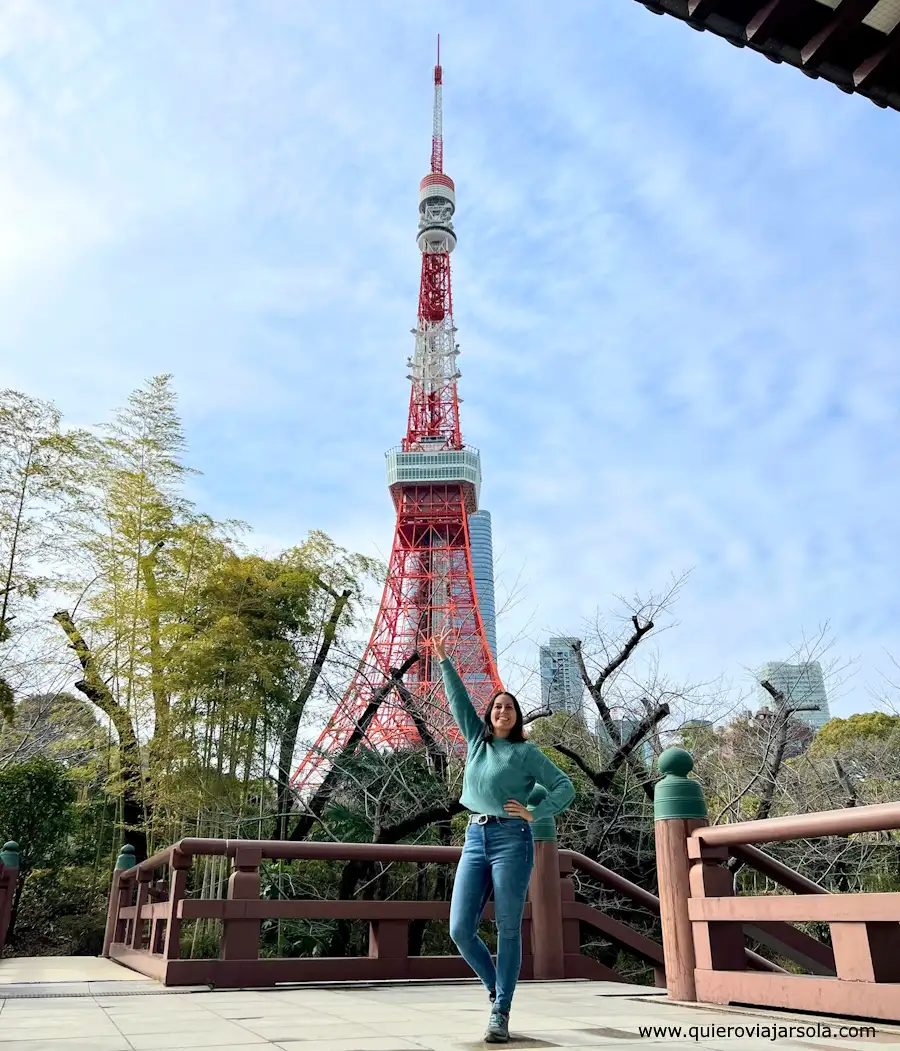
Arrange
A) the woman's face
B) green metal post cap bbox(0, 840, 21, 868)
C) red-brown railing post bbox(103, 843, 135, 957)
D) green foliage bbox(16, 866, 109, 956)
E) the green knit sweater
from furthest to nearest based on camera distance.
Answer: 1. green foliage bbox(16, 866, 109, 956)
2. green metal post cap bbox(0, 840, 21, 868)
3. red-brown railing post bbox(103, 843, 135, 957)
4. the woman's face
5. the green knit sweater

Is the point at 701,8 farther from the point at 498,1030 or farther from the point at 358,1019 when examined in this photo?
the point at 358,1019

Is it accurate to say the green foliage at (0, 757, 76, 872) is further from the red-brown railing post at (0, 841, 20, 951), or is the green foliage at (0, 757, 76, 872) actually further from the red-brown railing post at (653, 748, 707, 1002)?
the red-brown railing post at (653, 748, 707, 1002)

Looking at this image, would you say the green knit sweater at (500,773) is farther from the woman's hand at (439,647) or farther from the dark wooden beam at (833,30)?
the dark wooden beam at (833,30)

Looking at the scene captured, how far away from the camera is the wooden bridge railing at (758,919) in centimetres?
212

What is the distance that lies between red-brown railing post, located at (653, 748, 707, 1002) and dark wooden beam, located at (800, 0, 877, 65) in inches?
99.4

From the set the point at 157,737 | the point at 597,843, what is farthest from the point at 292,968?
the point at 157,737

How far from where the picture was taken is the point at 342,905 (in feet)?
11.5

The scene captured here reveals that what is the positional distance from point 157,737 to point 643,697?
4.77 m

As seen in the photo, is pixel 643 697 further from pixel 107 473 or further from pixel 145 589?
pixel 107 473

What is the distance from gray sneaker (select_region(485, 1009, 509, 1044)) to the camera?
195cm

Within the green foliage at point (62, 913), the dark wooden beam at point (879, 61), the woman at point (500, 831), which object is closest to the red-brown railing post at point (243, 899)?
the woman at point (500, 831)

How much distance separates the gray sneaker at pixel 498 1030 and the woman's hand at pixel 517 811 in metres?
0.48

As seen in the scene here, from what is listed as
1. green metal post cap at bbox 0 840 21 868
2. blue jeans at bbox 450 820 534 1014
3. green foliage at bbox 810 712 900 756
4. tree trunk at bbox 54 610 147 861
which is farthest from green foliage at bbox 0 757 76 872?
green foliage at bbox 810 712 900 756

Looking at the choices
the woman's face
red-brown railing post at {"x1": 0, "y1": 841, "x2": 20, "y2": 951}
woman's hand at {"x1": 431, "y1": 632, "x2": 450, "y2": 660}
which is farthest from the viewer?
red-brown railing post at {"x1": 0, "y1": 841, "x2": 20, "y2": 951}
